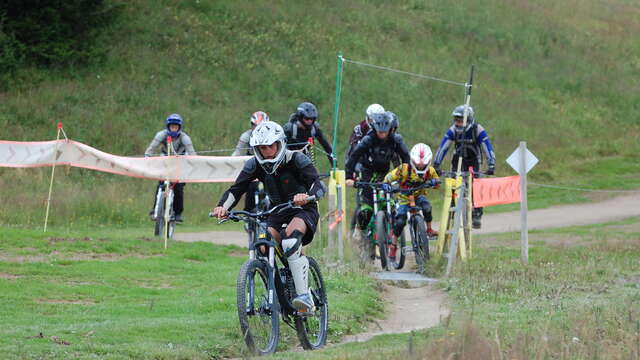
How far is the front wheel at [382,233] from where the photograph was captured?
15.8 meters

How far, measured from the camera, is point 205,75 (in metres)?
36.2

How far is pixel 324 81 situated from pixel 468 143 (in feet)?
59.5

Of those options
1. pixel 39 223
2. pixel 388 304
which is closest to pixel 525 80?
pixel 39 223

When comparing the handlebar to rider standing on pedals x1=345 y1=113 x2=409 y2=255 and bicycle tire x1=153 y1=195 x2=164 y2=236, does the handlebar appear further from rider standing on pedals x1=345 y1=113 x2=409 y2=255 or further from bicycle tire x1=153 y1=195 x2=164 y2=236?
bicycle tire x1=153 y1=195 x2=164 y2=236

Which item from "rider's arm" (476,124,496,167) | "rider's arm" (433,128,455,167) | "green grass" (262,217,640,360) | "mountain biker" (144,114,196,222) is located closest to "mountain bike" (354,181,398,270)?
"green grass" (262,217,640,360)

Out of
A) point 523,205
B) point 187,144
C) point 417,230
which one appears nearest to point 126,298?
point 417,230

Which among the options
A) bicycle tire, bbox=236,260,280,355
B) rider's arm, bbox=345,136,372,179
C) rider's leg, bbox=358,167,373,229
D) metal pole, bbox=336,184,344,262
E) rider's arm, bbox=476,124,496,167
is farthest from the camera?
rider's arm, bbox=476,124,496,167

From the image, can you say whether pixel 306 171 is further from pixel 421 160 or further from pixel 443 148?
pixel 443 148

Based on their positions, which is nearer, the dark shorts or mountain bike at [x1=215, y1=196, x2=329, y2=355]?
mountain bike at [x1=215, y1=196, x2=329, y2=355]

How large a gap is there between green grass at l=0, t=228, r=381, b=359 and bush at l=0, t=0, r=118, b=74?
1635 cm

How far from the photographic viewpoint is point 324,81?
37.0 meters

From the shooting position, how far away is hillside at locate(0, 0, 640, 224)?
31.5 meters

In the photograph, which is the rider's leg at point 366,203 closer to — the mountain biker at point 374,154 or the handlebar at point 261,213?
the mountain biker at point 374,154

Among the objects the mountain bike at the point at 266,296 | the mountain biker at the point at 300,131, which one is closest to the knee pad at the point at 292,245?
the mountain bike at the point at 266,296
